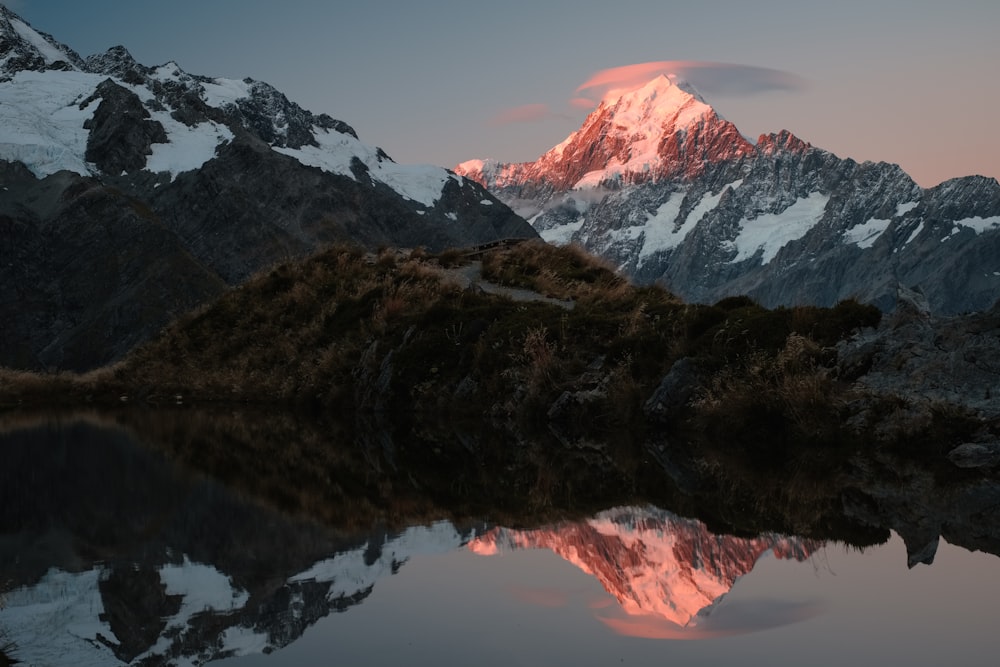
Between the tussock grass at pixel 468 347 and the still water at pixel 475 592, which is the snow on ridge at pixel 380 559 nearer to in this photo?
the still water at pixel 475 592

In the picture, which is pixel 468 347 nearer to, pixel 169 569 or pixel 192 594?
pixel 169 569

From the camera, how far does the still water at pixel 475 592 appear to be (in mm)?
7359

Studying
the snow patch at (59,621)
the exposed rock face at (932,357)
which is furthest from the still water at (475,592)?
Result: the exposed rock face at (932,357)

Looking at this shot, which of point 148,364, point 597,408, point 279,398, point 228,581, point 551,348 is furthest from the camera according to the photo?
point 148,364

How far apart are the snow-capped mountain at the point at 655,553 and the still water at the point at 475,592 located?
0.10 feet

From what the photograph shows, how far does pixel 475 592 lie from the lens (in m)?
9.06

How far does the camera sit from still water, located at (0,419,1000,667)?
7.36 meters

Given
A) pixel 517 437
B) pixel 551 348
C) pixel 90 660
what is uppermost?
pixel 551 348

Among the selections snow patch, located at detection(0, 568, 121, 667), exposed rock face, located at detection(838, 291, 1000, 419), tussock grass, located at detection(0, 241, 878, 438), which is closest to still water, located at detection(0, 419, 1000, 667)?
snow patch, located at detection(0, 568, 121, 667)

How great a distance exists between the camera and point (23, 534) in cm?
1190

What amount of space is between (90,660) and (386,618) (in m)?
2.07

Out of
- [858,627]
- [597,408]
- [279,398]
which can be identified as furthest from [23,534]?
[279,398]

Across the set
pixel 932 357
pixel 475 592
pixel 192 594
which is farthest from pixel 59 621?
pixel 932 357

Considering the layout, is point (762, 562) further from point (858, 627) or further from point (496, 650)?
point (496, 650)
